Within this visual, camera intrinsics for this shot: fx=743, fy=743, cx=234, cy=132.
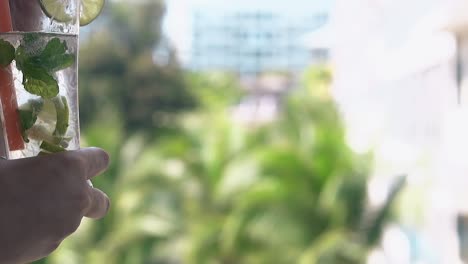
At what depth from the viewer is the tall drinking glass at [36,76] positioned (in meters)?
0.41

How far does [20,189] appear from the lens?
40cm

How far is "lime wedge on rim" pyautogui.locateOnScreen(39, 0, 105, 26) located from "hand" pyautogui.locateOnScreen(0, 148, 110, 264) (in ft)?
0.26

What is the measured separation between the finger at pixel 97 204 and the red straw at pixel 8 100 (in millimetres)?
57

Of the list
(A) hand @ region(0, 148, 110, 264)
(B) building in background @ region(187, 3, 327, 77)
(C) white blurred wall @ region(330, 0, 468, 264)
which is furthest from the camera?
(B) building in background @ region(187, 3, 327, 77)

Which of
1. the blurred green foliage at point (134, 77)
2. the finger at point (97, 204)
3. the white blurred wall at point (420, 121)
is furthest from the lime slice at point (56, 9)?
the blurred green foliage at point (134, 77)

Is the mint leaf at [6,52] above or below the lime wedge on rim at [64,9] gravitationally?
below

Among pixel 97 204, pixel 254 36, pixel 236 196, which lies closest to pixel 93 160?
pixel 97 204

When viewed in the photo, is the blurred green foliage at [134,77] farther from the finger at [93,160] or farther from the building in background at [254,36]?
the finger at [93,160]

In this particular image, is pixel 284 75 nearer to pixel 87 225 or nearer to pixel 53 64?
pixel 87 225

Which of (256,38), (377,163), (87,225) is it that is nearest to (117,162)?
(87,225)

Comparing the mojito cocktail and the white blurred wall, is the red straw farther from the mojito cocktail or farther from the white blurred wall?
the white blurred wall

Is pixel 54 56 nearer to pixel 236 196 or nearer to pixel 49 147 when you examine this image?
pixel 49 147

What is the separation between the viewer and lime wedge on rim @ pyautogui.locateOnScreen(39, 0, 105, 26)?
43cm

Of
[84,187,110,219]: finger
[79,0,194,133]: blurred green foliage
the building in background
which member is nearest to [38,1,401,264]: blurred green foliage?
[79,0,194,133]: blurred green foliage
